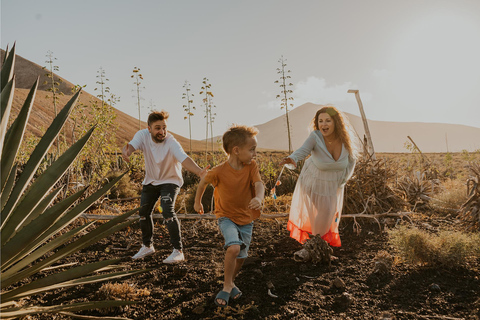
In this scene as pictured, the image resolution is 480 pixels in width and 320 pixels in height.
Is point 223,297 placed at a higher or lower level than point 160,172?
lower

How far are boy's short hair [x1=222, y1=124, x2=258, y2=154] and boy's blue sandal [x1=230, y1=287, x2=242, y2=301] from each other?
3.58 feet

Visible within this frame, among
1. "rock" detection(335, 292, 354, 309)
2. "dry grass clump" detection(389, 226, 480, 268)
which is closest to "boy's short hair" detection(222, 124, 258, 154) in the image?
"rock" detection(335, 292, 354, 309)

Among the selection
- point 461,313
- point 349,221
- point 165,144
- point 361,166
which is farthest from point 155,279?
point 361,166

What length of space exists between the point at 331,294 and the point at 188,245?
2.03 m

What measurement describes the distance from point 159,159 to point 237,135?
4.48 ft

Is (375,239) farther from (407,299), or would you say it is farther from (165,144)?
(165,144)

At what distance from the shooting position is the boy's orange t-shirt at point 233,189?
290cm

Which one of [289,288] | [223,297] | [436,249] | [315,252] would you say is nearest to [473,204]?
[436,249]

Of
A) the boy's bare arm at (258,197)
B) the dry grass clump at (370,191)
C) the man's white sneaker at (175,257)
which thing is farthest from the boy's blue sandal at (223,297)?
the dry grass clump at (370,191)

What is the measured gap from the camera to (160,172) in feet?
13.0

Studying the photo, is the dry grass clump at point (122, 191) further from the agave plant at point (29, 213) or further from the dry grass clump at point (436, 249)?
the agave plant at point (29, 213)

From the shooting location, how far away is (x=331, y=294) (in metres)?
2.93

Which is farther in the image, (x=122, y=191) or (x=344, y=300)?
(x=122, y=191)

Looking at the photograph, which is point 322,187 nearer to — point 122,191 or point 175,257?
point 175,257
